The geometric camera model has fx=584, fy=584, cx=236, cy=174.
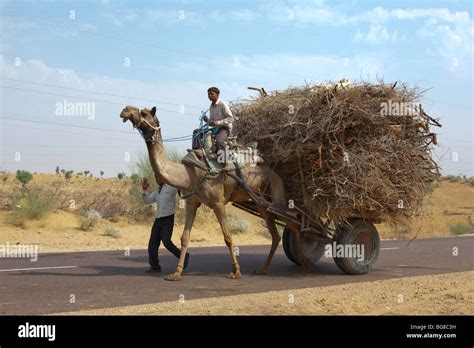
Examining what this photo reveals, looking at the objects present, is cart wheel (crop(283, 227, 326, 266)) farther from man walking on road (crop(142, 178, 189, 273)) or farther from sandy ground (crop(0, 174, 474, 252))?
man walking on road (crop(142, 178, 189, 273))

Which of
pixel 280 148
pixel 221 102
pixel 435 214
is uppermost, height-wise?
pixel 221 102

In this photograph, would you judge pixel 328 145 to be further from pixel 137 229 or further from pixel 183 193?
pixel 137 229

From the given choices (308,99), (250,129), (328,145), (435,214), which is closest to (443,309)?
(328,145)

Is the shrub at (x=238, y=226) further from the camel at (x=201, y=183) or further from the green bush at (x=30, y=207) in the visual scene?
the camel at (x=201, y=183)

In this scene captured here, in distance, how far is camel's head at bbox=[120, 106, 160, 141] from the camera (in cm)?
1070

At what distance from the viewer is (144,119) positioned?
11.0 metres

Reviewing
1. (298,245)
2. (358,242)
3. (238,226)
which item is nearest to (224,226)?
(298,245)

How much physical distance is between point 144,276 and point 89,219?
460 inches

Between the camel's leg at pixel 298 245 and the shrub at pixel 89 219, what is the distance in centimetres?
1143

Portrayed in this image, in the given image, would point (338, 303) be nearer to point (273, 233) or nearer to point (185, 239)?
point (185, 239)

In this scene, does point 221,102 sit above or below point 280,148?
above

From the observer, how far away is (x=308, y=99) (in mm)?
11719

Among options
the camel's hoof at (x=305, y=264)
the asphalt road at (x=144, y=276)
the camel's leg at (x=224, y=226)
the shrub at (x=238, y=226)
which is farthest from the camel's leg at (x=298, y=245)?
the shrub at (x=238, y=226)

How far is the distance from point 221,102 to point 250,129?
1051mm
